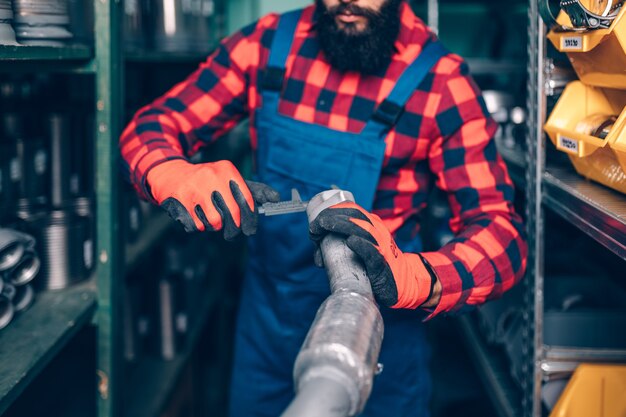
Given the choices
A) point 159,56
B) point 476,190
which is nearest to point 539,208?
point 476,190

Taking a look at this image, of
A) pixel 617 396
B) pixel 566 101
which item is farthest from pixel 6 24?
pixel 617 396

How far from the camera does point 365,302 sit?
969 mm

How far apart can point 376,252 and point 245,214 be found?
0.90 ft

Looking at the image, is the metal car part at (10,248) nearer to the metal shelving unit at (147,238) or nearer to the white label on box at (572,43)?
the metal shelving unit at (147,238)

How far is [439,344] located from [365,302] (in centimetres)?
282

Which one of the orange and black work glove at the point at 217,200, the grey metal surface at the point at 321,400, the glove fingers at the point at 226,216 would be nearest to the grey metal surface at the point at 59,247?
the orange and black work glove at the point at 217,200

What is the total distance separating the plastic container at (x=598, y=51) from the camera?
3.84 feet

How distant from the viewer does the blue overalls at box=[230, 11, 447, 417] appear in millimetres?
1560

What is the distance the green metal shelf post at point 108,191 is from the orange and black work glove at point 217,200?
1.04ft

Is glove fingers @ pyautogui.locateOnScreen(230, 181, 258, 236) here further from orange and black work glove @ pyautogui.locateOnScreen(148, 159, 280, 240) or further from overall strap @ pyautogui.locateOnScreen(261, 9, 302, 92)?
overall strap @ pyautogui.locateOnScreen(261, 9, 302, 92)

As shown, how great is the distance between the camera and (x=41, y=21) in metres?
1.34

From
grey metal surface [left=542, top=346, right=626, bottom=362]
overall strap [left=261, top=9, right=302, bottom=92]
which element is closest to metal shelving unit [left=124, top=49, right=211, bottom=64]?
overall strap [left=261, top=9, right=302, bottom=92]

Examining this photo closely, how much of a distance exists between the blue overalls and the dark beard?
0.27 ft

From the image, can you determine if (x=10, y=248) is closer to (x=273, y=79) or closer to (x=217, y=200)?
(x=217, y=200)
